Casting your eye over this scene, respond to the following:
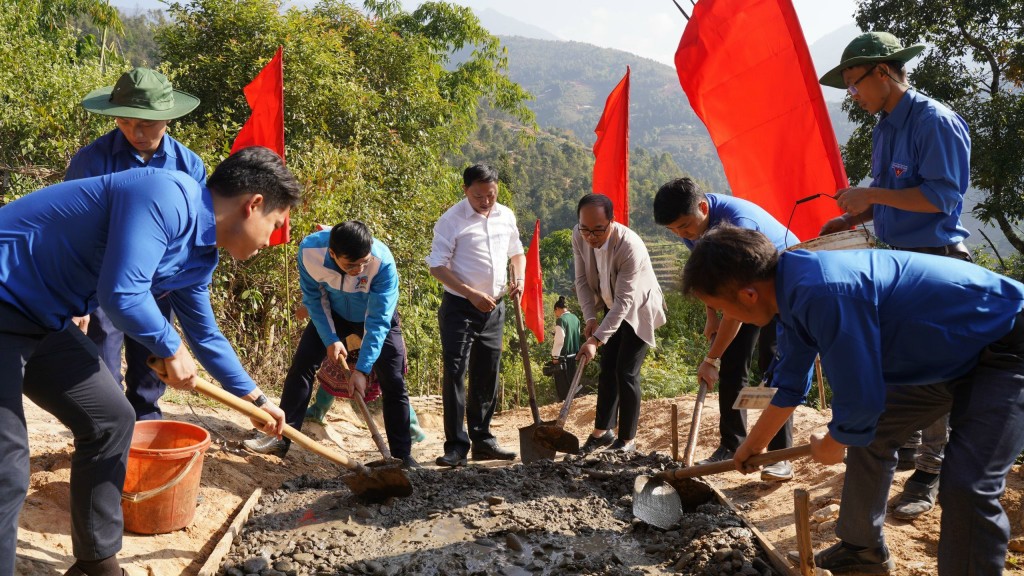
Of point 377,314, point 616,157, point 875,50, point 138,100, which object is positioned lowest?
point 377,314

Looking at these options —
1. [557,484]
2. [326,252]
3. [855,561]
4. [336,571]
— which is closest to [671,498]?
[557,484]

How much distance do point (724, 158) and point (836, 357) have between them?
316 centimetres

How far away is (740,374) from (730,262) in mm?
2100

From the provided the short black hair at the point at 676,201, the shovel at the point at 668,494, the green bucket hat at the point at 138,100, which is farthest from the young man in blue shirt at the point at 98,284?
the shovel at the point at 668,494

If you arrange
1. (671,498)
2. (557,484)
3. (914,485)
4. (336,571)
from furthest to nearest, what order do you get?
1. (557,484)
2. (671,498)
3. (914,485)
4. (336,571)

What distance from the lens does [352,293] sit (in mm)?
4449

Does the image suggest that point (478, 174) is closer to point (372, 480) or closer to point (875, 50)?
point (372, 480)

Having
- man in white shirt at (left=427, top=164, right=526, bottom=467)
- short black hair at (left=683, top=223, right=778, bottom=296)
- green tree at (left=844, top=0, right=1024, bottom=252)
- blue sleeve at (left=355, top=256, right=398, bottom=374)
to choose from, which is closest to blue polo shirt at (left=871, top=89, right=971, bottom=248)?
short black hair at (left=683, top=223, right=778, bottom=296)

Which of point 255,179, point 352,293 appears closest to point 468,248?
point 352,293

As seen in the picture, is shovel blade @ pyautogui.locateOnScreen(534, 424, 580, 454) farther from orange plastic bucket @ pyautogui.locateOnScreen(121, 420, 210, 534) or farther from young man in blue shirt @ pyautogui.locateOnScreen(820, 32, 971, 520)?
orange plastic bucket @ pyautogui.locateOnScreen(121, 420, 210, 534)

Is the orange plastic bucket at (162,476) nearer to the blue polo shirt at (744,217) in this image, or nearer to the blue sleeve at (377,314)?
the blue sleeve at (377,314)

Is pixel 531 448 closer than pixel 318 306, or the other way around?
pixel 318 306

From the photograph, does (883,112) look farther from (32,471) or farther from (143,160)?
(32,471)

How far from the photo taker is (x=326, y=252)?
14.3 feet
